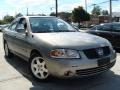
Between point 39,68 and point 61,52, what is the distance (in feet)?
2.88

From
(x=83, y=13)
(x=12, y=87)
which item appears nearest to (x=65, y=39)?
(x=12, y=87)

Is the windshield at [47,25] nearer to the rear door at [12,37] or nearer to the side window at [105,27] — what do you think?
the rear door at [12,37]

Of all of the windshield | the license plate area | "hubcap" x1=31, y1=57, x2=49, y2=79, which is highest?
the windshield

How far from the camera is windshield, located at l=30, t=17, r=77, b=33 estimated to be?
20.5 ft

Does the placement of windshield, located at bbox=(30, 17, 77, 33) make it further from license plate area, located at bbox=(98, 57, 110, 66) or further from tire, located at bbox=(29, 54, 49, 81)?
license plate area, located at bbox=(98, 57, 110, 66)

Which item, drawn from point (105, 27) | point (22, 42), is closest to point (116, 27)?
point (105, 27)

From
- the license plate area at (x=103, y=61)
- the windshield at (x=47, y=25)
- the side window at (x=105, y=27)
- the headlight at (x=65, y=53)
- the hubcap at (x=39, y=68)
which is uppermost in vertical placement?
the windshield at (x=47, y=25)

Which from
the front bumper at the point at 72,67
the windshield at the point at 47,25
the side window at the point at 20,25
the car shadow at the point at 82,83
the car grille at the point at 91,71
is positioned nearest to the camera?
the front bumper at the point at 72,67

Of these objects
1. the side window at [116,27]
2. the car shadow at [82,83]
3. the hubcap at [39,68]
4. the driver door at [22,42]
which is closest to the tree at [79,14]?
the side window at [116,27]

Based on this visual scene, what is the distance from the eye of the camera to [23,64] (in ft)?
24.7

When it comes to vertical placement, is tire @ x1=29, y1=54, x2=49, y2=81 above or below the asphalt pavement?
above

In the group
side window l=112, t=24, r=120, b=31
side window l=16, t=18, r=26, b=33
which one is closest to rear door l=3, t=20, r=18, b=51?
side window l=16, t=18, r=26, b=33

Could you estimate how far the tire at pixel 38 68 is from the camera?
5420 millimetres

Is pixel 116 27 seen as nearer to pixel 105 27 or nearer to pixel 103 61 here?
pixel 105 27
